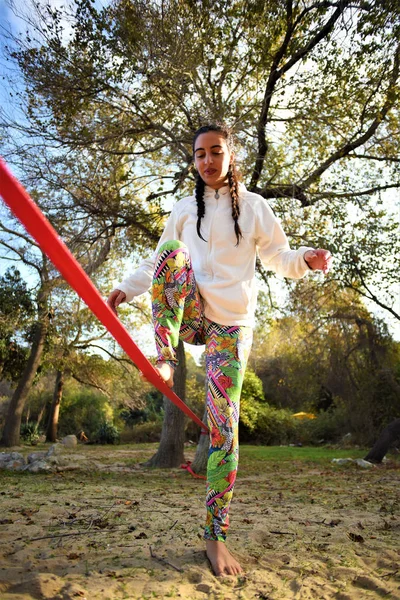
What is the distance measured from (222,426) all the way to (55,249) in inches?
45.6

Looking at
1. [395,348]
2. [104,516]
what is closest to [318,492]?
[104,516]

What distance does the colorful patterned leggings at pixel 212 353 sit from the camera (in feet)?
6.87

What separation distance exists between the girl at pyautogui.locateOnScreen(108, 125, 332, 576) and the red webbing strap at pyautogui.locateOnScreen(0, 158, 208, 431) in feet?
1.23

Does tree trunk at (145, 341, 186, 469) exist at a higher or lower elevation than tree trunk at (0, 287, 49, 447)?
lower

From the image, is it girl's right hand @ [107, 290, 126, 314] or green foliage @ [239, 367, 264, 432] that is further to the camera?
green foliage @ [239, 367, 264, 432]

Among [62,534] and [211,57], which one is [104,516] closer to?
[62,534]

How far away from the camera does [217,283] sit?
2.24 m

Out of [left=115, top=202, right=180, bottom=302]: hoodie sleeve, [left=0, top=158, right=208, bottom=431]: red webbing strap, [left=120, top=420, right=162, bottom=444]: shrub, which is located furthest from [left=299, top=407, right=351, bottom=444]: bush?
[left=0, top=158, right=208, bottom=431]: red webbing strap

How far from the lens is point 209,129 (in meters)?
2.34

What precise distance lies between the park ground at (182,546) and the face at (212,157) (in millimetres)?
1646

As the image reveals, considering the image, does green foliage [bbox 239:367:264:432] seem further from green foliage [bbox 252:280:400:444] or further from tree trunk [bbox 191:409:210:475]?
tree trunk [bbox 191:409:210:475]

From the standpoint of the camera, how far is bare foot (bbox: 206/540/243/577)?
2119 millimetres

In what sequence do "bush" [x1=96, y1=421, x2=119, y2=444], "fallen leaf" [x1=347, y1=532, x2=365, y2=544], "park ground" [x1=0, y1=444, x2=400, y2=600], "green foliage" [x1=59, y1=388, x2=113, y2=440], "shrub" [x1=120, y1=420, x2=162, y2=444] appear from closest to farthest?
"park ground" [x1=0, y1=444, x2=400, y2=600], "fallen leaf" [x1=347, y1=532, x2=365, y2=544], "bush" [x1=96, y1=421, x2=119, y2=444], "shrub" [x1=120, y1=420, x2=162, y2=444], "green foliage" [x1=59, y1=388, x2=113, y2=440]

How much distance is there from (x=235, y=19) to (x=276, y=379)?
43.4 ft
